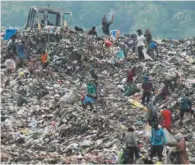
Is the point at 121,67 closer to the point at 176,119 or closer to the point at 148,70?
the point at 148,70

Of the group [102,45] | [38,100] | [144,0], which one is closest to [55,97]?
[38,100]

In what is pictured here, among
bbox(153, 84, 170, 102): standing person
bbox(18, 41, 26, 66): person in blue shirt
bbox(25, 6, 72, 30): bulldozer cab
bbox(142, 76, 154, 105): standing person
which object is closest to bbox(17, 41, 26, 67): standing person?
bbox(18, 41, 26, 66): person in blue shirt

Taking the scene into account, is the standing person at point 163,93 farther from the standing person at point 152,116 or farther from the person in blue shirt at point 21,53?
the person in blue shirt at point 21,53

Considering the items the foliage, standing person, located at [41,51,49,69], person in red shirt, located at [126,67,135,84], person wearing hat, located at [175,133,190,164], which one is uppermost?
the foliage

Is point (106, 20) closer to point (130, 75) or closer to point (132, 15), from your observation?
point (130, 75)

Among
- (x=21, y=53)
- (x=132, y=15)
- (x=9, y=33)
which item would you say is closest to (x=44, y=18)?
(x=9, y=33)

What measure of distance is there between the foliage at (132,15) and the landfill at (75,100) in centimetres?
10861

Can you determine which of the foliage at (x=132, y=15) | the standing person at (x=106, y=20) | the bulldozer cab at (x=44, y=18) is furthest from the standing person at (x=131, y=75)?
the foliage at (x=132, y=15)

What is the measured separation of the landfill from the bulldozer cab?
90.9 inches

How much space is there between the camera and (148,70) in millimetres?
25406

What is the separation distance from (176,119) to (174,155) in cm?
526

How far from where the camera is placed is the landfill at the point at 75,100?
48.9 feet

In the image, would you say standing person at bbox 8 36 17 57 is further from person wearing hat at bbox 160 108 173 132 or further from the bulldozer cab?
person wearing hat at bbox 160 108 173 132

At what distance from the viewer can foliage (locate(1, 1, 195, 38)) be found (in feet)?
460
